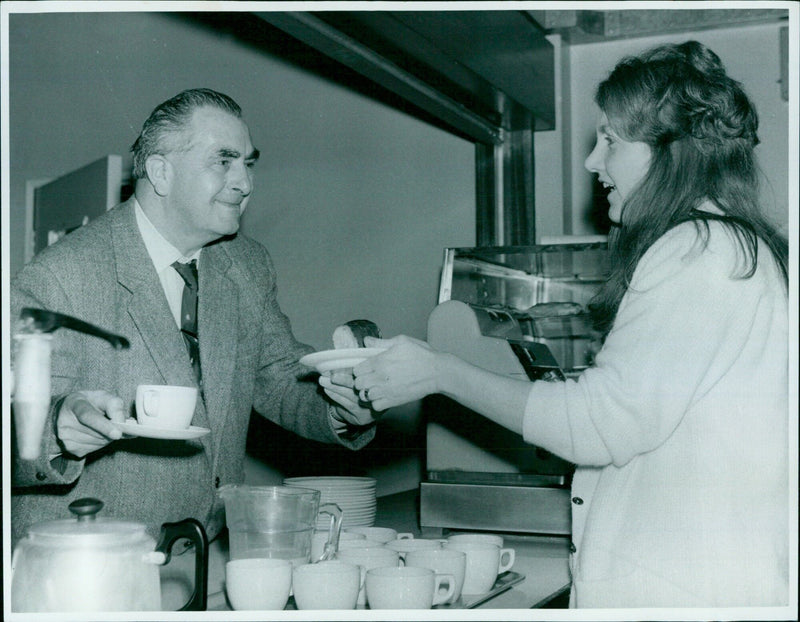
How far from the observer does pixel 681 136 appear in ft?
4.04

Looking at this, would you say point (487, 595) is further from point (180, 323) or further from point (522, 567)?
point (180, 323)

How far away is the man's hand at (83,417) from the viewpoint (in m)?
1.09

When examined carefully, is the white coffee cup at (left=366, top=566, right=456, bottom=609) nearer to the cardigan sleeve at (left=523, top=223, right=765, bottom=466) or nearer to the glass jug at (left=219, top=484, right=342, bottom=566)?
the glass jug at (left=219, top=484, right=342, bottom=566)

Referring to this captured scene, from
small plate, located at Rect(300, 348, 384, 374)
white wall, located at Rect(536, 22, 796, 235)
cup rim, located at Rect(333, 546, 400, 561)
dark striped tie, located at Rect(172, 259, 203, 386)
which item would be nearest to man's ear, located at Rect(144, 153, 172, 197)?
dark striped tie, located at Rect(172, 259, 203, 386)

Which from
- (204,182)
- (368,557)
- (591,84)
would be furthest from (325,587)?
→ (591,84)

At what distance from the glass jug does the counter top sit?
8 cm

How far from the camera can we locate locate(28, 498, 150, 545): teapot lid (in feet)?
2.78

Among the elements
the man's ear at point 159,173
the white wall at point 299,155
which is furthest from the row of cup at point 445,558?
the white wall at point 299,155

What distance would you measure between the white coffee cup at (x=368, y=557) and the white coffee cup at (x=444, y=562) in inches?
1.0

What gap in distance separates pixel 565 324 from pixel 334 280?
715 millimetres

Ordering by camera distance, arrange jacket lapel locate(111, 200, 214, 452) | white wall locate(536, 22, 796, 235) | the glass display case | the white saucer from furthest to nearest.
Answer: white wall locate(536, 22, 796, 235) → the glass display case → jacket lapel locate(111, 200, 214, 452) → the white saucer

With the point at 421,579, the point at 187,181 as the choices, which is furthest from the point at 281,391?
the point at 421,579

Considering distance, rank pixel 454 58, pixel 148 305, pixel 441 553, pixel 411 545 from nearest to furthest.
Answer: pixel 441 553 < pixel 411 545 < pixel 148 305 < pixel 454 58

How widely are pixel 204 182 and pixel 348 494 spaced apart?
25.0 inches
